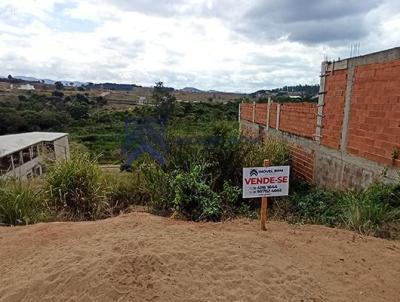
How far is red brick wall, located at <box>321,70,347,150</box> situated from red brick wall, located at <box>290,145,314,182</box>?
29.6 inches

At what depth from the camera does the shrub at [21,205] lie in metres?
4.95

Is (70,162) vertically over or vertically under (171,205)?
over

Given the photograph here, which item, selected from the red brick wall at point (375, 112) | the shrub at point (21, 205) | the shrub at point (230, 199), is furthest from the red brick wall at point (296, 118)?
the shrub at point (21, 205)

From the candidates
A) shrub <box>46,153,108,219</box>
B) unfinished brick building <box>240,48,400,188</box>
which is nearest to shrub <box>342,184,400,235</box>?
unfinished brick building <box>240,48,400,188</box>

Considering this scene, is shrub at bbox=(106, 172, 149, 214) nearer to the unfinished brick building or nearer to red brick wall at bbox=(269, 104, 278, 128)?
the unfinished brick building

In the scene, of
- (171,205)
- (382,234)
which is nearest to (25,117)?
(171,205)

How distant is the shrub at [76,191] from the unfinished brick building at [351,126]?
4230 mm

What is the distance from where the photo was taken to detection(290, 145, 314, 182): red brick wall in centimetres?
771

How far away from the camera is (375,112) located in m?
5.35

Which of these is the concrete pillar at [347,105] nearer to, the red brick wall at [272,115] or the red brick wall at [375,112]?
the red brick wall at [375,112]

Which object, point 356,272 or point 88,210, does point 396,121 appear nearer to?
point 356,272

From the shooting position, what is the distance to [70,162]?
18.5 ft

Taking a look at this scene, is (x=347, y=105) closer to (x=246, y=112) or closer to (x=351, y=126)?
(x=351, y=126)

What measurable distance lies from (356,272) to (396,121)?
2.69 m
